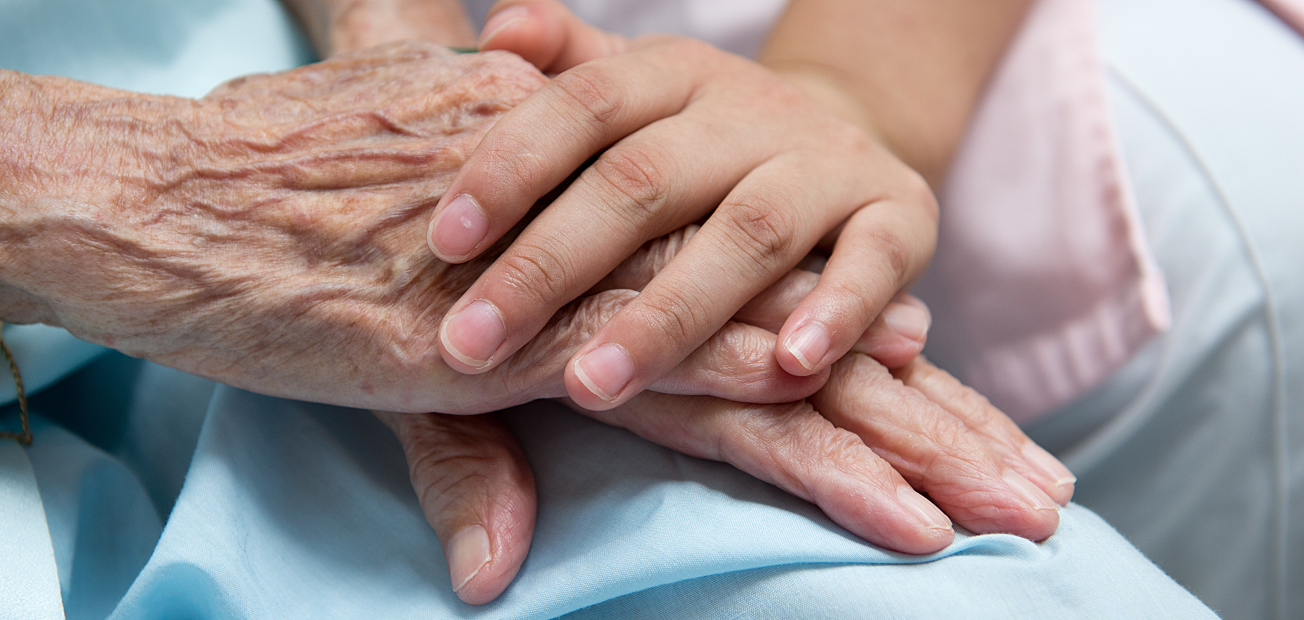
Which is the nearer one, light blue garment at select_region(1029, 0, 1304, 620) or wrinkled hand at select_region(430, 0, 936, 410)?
wrinkled hand at select_region(430, 0, 936, 410)

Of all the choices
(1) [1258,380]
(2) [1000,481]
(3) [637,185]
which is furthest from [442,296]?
(1) [1258,380]

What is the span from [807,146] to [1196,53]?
0.72 meters

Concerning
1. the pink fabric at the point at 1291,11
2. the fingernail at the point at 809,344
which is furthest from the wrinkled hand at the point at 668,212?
the pink fabric at the point at 1291,11

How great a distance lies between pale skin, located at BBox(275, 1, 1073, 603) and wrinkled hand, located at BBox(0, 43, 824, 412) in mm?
44

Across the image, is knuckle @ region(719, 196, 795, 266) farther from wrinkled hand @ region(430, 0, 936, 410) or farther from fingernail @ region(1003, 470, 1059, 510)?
fingernail @ region(1003, 470, 1059, 510)

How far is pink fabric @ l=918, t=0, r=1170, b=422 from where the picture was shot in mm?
1044

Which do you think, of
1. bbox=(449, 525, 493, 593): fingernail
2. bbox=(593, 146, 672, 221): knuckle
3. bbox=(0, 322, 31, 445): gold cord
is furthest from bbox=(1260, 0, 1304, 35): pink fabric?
bbox=(0, 322, 31, 445): gold cord

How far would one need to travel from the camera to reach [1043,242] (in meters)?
1.08

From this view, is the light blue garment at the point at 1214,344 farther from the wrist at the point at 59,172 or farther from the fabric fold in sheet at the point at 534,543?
the wrist at the point at 59,172

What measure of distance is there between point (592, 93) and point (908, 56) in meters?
0.60

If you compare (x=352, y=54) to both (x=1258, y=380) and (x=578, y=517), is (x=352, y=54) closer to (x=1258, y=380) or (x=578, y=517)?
(x=578, y=517)

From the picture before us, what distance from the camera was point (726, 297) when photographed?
68 cm

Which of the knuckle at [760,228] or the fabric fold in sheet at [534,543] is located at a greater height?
the knuckle at [760,228]

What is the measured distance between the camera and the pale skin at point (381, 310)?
0.63 meters
